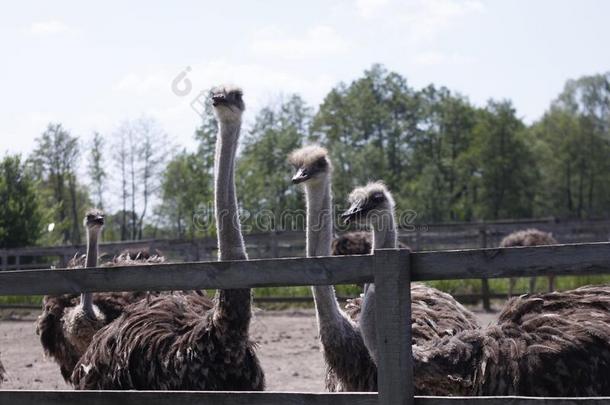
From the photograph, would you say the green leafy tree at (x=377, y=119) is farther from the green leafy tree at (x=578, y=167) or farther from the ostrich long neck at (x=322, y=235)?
the ostrich long neck at (x=322, y=235)

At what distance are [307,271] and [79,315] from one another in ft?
12.4

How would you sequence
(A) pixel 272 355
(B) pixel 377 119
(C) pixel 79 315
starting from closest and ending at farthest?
(C) pixel 79 315 < (A) pixel 272 355 < (B) pixel 377 119

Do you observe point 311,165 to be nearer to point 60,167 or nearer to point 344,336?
point 344,336

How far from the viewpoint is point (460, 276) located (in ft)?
9.48

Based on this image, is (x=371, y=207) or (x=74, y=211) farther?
(x=74, y=211)

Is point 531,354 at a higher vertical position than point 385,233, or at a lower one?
lower

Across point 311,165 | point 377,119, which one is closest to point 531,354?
point 311,165

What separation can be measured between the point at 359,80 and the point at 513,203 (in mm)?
10835

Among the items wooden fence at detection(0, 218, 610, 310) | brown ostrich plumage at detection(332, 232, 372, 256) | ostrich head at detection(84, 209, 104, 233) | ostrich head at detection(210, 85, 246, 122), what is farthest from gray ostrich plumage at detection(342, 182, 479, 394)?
wooden fence at detection(0, 218, 610, 310)

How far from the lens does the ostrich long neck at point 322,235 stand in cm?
454

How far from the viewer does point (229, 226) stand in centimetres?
459

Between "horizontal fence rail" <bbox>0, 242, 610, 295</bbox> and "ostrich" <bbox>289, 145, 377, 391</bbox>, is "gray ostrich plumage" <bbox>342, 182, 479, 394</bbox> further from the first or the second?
"horizontal fence rail" <bbox>0, 242, 610, 295</bbox>

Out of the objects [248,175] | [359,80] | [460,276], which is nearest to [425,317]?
[460,276]

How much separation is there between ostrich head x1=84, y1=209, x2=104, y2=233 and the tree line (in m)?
22.7
